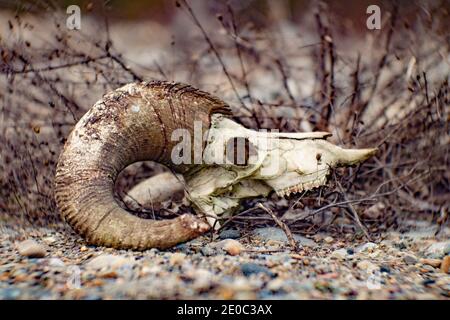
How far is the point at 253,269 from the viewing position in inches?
99.4

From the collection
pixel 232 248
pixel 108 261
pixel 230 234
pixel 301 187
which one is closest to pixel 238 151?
pixel 301 187

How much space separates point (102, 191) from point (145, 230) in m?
0.33

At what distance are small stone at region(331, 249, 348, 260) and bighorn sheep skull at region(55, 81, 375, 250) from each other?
1.38 ft

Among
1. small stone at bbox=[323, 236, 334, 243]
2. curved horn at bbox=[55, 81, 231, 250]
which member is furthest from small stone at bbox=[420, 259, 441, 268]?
curved horn at bbox=[55, 81, 231, 250]

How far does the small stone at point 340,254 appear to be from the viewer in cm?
293

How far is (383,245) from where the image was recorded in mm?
3301

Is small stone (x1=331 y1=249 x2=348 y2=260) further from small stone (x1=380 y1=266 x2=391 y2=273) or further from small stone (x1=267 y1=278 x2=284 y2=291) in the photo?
small stone (x1=267 y1=278 x2=284 y2=291)

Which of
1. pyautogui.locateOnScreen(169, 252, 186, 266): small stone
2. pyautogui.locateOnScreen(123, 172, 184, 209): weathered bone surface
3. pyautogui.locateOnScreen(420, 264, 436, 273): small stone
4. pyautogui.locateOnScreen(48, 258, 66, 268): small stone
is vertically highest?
pyautogui.locateOnScreen(123, 172, 184, 209): weathered bone surface

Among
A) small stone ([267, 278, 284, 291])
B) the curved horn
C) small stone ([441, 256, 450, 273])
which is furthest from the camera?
small stone ([441, 256, 450, 273])

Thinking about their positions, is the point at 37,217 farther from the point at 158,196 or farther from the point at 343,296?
the point at 343,296

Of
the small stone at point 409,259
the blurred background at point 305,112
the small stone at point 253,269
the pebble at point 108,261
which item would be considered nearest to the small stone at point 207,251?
the small stone at point 253,269

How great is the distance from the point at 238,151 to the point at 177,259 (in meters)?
0.89

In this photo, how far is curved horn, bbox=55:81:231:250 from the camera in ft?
9.08
